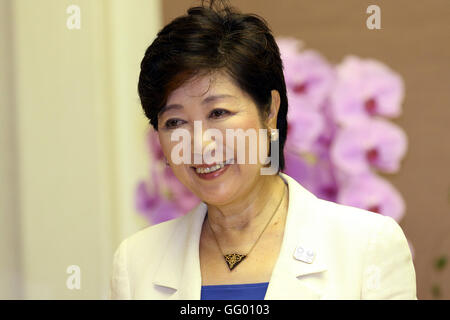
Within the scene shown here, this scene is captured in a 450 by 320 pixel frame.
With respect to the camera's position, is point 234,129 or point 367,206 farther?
point 367,206

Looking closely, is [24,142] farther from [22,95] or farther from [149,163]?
[149,163]

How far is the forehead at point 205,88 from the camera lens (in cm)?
162

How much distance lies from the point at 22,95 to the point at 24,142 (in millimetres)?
201

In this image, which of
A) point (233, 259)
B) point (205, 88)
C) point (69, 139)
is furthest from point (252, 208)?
point (69, 139)

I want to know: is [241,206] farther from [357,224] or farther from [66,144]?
[66,144]

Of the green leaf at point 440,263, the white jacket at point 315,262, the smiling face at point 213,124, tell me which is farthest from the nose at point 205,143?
the green leaf at point 440,263

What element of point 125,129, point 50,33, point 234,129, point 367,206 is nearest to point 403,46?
point 367,206

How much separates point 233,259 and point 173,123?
0.42 meters

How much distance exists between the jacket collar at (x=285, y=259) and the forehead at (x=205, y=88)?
354mm

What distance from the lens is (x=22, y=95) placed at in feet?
8.67

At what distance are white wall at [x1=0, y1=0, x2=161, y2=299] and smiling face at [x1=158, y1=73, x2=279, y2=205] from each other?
936mm

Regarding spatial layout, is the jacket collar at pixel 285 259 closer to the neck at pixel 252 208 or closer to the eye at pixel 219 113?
the neck at pixel 252 208

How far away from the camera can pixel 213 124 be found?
163 centimetres

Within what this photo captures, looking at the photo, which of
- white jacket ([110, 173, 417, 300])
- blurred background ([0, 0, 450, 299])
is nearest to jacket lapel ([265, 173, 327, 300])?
white jacket ([110, 173, 417, 300])
